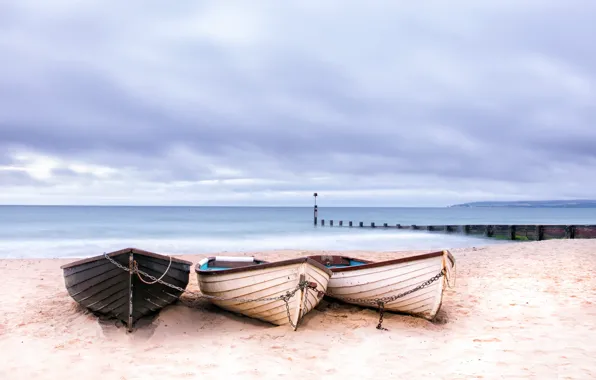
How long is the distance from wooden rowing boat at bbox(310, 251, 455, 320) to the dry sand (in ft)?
0.92

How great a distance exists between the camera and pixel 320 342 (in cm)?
738

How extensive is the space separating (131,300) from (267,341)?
226cm

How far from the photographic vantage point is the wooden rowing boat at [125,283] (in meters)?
7.35

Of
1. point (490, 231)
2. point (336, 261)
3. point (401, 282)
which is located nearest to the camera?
point (401, 282)

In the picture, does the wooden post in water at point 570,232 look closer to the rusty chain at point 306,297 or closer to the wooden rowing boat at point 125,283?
the rusty chain at point 306,297

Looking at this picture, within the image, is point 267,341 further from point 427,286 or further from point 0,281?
point 0,281

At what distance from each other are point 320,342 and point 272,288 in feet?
3.79

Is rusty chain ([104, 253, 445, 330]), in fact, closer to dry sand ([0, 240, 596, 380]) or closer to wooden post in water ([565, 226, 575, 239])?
dry sand ([0, 240, 596, 380])

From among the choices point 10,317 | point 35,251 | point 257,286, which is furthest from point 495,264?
point 35,251

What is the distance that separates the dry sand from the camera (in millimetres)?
6129

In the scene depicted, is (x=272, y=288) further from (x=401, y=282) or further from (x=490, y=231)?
(x=490, y=231)

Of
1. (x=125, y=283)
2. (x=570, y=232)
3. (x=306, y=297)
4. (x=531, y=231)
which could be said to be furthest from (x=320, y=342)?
(x=531, y=231)

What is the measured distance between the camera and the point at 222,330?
8.03 metres

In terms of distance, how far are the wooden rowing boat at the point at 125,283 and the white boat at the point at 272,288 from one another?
0.89 m
